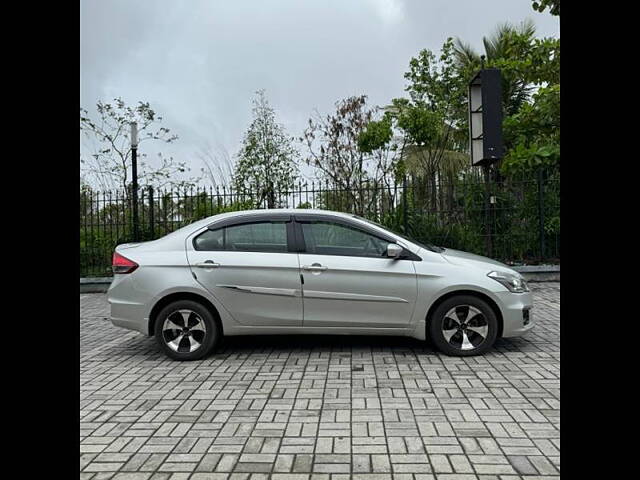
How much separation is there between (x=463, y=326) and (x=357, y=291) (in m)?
1.24

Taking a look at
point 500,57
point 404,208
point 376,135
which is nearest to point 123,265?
point 404,208

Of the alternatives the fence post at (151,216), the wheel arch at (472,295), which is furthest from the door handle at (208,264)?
the fence post at (151,216)

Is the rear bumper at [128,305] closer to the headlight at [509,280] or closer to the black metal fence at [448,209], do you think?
the headlight at [509,280]

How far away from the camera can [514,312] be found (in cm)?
589

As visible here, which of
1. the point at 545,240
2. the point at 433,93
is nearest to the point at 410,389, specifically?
the point at 545,240

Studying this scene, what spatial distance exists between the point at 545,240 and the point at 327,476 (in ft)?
33.0

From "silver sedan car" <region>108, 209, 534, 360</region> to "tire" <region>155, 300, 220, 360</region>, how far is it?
1cm

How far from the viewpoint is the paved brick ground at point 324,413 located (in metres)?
3.28

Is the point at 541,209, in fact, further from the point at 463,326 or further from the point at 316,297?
the point at 316,297

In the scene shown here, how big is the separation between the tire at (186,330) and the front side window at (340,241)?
4.57 feet

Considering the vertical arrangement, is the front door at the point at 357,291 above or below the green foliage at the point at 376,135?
below
